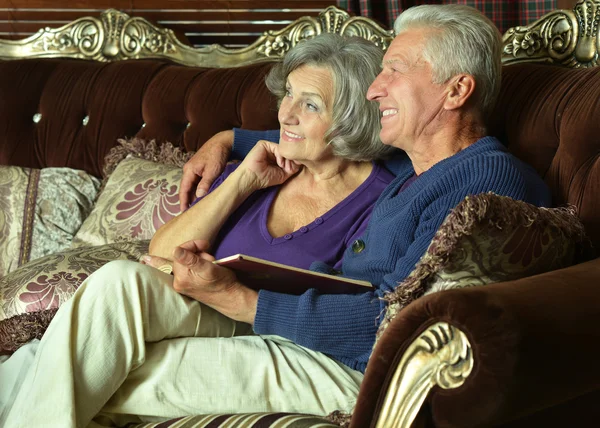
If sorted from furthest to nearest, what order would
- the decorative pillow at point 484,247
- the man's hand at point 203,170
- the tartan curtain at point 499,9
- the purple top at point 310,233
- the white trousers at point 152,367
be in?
the tartan curtain at point 499,9 → the man's hand at point 203,170 → the purple top at point 310,233 → the white trousers at point 152,367 → the decorative pillow at point 484,247

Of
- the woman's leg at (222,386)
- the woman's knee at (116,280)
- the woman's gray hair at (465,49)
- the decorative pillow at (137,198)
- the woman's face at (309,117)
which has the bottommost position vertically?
the woman's leg at (222,386)

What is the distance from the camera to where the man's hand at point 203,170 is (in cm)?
186

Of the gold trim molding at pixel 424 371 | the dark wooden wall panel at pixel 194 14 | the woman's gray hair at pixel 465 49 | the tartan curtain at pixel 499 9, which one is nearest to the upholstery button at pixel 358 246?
the woman's gray hair at pixel 465 49

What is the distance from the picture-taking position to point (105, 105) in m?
2.30

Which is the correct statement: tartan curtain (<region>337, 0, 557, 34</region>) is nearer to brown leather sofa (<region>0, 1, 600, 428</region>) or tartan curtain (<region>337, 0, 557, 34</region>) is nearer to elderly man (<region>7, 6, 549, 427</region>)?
brown leather sofa (<region>0, 1, 600, 428</region>)

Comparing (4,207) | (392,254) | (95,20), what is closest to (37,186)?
(4,207)

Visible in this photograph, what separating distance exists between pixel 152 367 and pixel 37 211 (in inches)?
38.1

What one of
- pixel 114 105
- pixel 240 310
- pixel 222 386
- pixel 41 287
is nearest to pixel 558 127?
pixel 240 310

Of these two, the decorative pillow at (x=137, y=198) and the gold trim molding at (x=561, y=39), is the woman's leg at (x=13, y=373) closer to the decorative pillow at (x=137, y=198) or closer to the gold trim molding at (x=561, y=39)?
the decorative pillow at (x=137, y=198)

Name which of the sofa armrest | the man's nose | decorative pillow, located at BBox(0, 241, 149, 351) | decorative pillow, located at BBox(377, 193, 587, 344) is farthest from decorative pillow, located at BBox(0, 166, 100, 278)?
the sofa armrest

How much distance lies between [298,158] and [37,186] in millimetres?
858

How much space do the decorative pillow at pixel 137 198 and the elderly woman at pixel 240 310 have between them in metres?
0.25

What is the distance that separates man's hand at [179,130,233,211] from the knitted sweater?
53 centimetres

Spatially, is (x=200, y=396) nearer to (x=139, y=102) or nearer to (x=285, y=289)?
(x=285, y=289)
